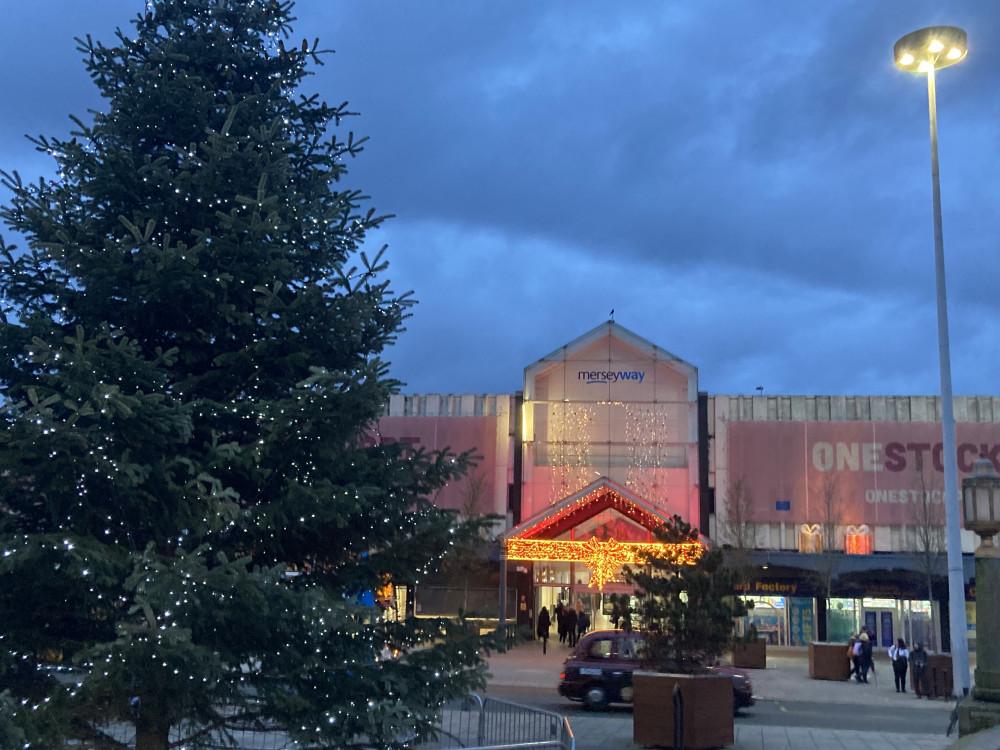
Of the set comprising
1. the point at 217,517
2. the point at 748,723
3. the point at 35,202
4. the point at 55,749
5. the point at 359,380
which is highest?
the point at 35,202

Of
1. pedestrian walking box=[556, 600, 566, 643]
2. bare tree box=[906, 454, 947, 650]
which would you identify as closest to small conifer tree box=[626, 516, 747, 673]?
pedestrian walking box=[556, 600, 566, 643]

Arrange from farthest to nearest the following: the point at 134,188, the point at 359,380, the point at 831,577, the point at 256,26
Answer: the point at 831,577 < the point at 256,26 < the point at 134,188 < the point at 359,380

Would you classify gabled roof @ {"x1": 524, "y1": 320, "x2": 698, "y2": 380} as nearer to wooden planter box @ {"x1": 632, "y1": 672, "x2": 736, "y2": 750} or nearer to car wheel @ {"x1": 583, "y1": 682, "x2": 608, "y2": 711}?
car wheel @ {"x1": 583, "y1": 682, "x2": 608, "y2": 711}

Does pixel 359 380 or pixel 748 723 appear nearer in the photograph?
pixel 359 380

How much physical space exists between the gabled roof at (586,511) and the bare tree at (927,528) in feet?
33.4

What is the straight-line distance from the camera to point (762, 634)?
3669cm

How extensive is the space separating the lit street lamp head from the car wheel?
12500 mm

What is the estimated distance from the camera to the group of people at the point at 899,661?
22641 mm

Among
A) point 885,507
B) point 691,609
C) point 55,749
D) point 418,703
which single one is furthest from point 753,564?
point 55,749

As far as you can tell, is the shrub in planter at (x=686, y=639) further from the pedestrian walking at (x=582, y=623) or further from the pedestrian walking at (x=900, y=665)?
the pedestrian walking at (x=582, y=623)

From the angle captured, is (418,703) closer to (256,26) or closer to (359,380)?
(359,380)

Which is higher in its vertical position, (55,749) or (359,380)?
(359,380)

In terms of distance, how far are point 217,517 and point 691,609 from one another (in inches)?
347

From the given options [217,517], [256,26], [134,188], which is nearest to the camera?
[217,517]
